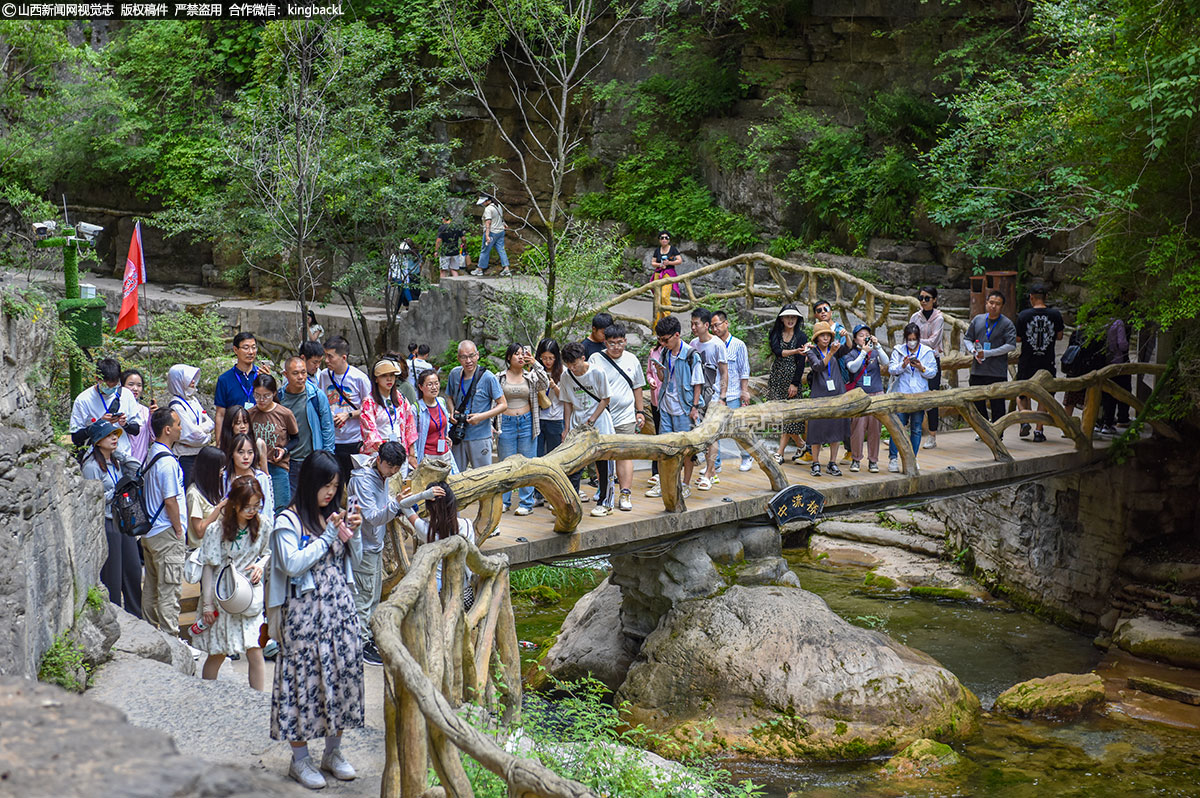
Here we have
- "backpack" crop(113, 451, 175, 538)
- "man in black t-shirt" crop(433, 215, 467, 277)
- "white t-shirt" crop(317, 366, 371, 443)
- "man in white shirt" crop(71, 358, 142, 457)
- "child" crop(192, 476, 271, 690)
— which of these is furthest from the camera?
"man in black t-shirt" crop(433, 215, 467, 277)

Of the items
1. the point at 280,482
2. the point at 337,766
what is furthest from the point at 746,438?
the point at 337,766

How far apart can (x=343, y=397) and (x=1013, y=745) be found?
5887mm

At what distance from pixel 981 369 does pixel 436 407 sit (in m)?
6.07

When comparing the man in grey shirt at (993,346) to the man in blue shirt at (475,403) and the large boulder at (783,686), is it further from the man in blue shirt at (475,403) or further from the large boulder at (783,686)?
the man in blue shirt at (475,403)

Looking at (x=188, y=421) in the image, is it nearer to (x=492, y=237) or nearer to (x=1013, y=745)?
(x=1013, y=745)

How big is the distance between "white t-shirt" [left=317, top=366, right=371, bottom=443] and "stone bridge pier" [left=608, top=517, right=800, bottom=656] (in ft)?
8.06

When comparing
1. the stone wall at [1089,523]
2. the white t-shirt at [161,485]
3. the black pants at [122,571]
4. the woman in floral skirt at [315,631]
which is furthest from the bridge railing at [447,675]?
the stone wall at [1089,523]

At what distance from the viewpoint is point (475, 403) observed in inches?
322

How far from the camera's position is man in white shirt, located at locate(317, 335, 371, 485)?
26.6ft

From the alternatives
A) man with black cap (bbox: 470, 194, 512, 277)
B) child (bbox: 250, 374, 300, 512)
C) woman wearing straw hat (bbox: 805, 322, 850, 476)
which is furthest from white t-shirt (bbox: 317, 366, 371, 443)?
man with black cap (bbox: 470, 194, 512, 277)

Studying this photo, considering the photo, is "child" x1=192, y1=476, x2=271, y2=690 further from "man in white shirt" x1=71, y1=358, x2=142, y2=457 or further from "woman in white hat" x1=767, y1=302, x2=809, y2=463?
"woman in white hat" x1=767, y1=302, x2=809, y2=463

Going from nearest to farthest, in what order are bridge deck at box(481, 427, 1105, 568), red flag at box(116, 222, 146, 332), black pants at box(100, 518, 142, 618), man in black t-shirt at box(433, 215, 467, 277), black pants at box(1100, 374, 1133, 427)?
black pants at box(100, 518, 142, 618), bridge deck at box(481, 427, 1105, 568), red flag at box(116, 222, 146, 332), black pants at box(1100, 374, 1133, 427), man in black t-shirt at box(433, 215, 467, 277)

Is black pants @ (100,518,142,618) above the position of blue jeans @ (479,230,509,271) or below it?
below

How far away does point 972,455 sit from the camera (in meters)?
10.9
